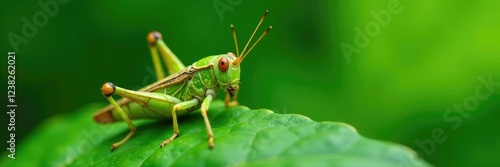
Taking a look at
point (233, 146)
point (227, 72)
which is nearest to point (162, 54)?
point (227, 72)

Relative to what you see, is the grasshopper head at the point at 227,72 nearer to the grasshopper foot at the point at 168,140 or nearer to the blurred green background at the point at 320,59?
the grasshopper foot at the point at 168,140

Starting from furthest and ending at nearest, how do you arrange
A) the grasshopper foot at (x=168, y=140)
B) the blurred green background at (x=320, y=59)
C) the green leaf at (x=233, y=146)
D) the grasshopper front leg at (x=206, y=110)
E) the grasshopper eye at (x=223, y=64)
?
the blurred green background at (x=320, y=59)
the grasshopper eye at (x=223, y=64)
the grasshopper foot at (x=168, y=140)
the grasshopper front leg at (x=206, y=110)
the green leaf at (x=233, y=146)

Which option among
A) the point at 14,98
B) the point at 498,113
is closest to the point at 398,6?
the point at 498,113

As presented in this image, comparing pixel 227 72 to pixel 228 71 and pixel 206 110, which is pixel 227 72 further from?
pixel 206 110

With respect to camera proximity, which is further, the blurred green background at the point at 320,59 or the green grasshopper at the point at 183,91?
the blurred green background at the point at 320,59

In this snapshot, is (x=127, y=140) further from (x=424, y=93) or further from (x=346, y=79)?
(x=424, y=93)

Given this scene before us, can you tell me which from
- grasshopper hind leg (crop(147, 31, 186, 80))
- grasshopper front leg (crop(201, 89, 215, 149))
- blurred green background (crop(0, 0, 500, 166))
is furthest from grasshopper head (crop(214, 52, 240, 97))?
blurred green background (crop(0, 0, 500, 166))

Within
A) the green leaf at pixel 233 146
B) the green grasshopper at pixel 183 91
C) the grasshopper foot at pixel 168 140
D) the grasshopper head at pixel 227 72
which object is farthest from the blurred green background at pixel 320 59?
the grasshopper foot at pixel 168 140
